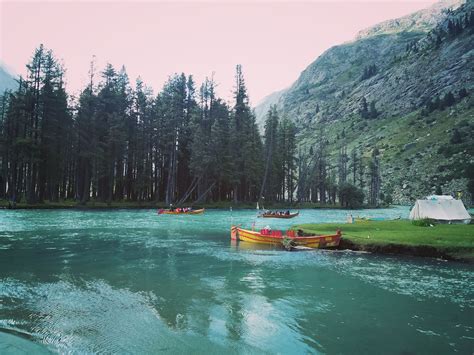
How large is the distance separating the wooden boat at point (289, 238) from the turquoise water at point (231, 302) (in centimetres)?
234

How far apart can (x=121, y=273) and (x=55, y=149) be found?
55.7 meters

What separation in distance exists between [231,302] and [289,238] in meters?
14.1

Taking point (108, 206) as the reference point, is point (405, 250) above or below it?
below

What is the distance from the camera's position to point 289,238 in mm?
26109

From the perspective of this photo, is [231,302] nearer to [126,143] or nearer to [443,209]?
[443,209]

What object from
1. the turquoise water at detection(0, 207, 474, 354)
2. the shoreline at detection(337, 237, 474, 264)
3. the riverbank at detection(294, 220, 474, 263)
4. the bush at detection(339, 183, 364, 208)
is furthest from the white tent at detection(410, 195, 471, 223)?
the bush at detection(339, 183, 364, 208)

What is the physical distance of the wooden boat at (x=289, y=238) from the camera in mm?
25297

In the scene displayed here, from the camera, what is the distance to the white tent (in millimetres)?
38188

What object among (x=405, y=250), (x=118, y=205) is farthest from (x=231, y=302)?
(x=118, y=205)

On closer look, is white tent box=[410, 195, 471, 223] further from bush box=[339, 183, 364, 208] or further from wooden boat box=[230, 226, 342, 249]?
bush box=[339, 183, 364, 208]

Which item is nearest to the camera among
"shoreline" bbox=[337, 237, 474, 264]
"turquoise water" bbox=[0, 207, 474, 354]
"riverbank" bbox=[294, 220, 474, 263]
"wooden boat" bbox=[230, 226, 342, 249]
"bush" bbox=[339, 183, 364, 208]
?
"turquoise water" bbox=[0, 207, 474, 354]

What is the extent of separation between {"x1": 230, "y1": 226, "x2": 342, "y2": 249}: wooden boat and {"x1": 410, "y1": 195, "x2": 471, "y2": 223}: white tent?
1869 cm

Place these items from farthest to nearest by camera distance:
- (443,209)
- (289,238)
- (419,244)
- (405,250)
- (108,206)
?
(108,206), (443,209), (289,238), (405,250), (419,244)

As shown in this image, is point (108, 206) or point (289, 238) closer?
point (289, 238)
